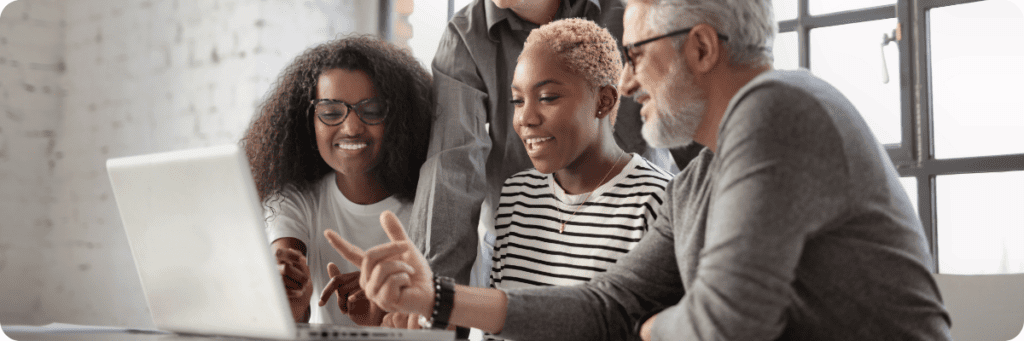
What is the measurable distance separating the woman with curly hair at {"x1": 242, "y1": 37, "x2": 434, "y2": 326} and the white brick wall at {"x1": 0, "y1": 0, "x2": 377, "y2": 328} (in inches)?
66.7

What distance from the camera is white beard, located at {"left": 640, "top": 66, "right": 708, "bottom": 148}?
1.18m

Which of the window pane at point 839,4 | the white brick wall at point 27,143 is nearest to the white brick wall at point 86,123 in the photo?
the white brick wall at point 27,143

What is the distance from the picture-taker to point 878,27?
261cm

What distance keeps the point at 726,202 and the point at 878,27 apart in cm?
202

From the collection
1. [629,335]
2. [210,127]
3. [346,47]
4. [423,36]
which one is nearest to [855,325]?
[629,335]

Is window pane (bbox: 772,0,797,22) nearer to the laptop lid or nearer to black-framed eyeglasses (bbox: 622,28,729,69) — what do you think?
black-framed eyeglasses (bbox: 622,28,729,69)

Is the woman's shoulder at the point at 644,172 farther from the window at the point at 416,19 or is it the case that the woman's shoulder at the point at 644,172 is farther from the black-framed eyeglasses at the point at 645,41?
the window at the point at 416,19

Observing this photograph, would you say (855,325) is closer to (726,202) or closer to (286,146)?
(726,202)

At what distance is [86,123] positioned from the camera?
14.1 feet

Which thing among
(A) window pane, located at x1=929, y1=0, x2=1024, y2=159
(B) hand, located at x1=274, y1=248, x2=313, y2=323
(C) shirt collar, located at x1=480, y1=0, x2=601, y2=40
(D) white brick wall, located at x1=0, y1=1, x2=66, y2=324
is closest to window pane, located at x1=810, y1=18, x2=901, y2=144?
(A) window pane, located at x1=929, y1=0, x2=1024, y2=159

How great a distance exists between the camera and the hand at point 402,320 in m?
1.36

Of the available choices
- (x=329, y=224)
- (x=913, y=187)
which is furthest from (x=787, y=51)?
(x=329, y=224)

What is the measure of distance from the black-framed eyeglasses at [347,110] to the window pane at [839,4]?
1609 millimetres

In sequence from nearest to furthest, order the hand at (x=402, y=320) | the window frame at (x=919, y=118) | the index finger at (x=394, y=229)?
the index finger at (x=394, y=229), the hand at (x=402, y=320), the window frame at (x=919, y=118)
